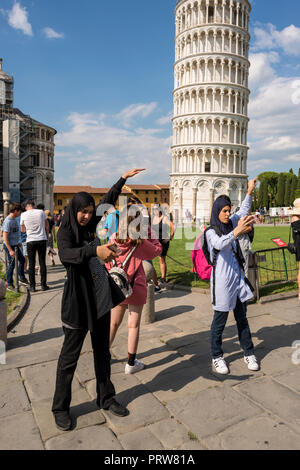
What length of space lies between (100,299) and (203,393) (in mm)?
1512

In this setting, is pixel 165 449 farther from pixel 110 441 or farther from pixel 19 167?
pixel 19 167

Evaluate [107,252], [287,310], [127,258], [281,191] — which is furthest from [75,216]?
[281,191]

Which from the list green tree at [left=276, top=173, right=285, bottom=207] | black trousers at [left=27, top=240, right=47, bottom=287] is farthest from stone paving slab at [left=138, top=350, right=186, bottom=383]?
green tree at [left=276, top=173, right=285, bottom=207]

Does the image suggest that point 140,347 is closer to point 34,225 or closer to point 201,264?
point 201,264

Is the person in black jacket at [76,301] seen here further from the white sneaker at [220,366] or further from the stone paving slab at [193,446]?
the white sneaker at [220,366]

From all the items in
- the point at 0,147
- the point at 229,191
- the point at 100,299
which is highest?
the point at 0,147

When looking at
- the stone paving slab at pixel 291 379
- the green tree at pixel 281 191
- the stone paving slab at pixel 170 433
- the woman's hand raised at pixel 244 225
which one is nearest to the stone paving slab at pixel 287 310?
the stone paving slab at pixel 291 379

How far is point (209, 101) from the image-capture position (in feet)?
204

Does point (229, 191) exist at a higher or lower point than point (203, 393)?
higher

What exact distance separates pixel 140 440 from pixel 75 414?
72 cm

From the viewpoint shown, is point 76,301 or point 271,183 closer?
point 76,301
